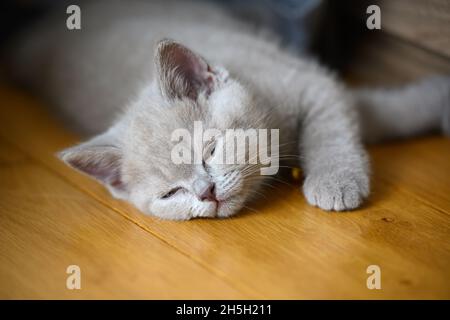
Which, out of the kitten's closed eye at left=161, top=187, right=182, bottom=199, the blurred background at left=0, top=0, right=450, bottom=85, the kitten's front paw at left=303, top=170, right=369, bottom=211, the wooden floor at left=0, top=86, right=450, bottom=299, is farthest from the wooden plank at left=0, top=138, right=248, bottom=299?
the blurred background at left=0, top=0, right=450, bottom=85

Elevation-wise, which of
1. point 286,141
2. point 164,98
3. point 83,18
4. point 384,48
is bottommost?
point 286,141

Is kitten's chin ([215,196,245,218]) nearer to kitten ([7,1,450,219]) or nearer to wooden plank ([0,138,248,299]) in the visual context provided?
kitten ([7,1,450,219])

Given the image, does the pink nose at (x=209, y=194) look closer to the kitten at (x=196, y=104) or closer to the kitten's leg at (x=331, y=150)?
the kitten at (x=196, y=104)

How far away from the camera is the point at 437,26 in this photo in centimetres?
160

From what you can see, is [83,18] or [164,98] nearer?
[164,98]

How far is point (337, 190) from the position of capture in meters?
1.27

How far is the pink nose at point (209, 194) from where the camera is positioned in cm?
121

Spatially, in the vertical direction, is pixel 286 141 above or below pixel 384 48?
below

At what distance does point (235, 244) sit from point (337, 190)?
0.28 m

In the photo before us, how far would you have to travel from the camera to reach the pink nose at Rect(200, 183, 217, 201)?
1.21 metres

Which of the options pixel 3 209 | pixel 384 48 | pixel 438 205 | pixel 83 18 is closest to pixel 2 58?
pixel 83 18
